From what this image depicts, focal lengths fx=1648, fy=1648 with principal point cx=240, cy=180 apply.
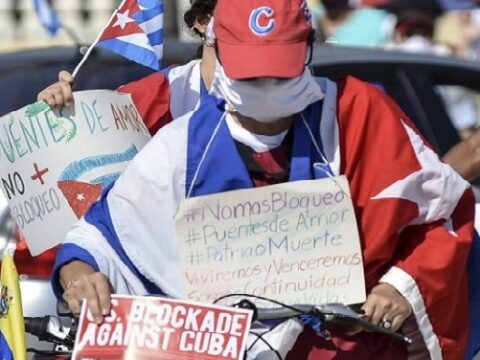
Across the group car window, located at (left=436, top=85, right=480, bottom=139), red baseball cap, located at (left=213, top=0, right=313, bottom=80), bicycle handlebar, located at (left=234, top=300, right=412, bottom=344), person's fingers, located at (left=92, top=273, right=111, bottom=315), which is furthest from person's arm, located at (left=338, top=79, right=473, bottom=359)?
car window, located at (left=436, top=85, right=480, bottom=139)

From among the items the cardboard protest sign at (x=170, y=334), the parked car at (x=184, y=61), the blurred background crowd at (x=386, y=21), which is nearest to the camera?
the cardboard protest sign at (x=170, y=334)

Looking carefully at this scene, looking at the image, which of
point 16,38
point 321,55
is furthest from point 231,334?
point 16,38

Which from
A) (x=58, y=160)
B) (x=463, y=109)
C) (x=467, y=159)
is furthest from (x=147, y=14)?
(x=463, y=109)

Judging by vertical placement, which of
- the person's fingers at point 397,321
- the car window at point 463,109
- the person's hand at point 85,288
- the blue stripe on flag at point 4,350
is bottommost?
the car window at point 463,109

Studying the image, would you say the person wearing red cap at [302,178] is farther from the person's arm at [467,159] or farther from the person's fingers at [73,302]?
the person's arm at [467,159]

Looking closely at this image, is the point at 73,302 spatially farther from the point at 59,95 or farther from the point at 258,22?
the point at 59,95

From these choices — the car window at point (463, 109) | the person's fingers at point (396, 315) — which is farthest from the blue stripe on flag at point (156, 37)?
the car window at point (463, 109)

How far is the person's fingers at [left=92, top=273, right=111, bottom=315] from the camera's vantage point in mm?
3693

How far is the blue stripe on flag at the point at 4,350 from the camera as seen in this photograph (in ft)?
12.6

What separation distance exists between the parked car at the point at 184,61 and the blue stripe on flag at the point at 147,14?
825 mm

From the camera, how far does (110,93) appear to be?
4.77 m

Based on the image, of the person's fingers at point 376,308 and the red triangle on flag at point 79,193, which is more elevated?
the person's fingers at point 376,308

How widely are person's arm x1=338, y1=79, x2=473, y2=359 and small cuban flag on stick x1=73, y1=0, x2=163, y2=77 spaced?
1.19 m

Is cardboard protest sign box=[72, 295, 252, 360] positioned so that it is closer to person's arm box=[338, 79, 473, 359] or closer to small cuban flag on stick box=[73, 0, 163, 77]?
person's arm box=[338, 79, 473, 359]
